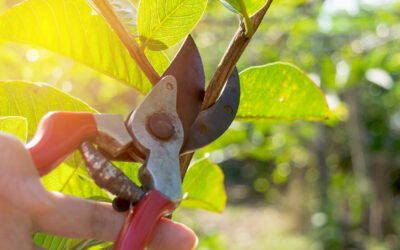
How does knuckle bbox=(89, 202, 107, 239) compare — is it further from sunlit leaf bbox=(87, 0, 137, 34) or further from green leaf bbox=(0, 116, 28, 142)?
sunlit leaf bbox=(87, 0, 137, 34)

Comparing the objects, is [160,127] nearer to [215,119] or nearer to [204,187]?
[215,119]

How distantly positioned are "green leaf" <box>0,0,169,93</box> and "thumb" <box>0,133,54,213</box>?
257mm

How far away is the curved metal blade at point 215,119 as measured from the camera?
0.67 metres

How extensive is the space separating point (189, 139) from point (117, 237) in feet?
0.59

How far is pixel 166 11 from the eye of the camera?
0.69 meters

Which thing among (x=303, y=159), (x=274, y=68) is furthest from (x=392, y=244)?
(x=274, y=68)

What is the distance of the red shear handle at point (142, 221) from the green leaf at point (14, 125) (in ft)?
0.62

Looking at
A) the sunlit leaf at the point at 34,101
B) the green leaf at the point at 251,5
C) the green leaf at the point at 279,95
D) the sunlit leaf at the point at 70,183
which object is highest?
the sunlit leaf at the point at 34,101

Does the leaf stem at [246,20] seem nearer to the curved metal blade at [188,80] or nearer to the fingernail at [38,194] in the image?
the curved metal blade at [188,80]

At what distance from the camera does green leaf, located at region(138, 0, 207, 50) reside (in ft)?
2.23

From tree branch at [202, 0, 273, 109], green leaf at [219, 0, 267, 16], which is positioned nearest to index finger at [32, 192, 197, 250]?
tree branch at [202, 0, 273, 109]

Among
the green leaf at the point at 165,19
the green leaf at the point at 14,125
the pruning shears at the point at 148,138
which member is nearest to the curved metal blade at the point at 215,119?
the pruning shears at the point at 148,138

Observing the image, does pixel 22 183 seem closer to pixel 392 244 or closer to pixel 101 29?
pixel 101 29

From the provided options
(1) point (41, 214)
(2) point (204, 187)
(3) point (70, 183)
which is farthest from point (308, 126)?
(1) point (41, 214)
